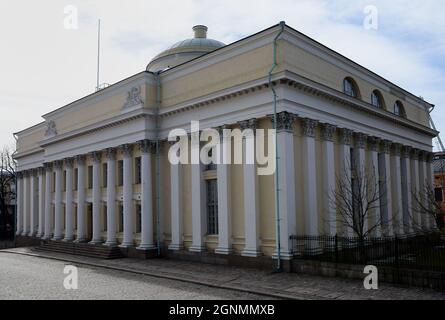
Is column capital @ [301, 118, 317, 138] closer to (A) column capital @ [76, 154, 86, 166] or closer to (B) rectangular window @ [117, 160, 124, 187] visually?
(B) rectangular window @ [117, 160, 124, 187]

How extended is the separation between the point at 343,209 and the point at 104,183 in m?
16.1

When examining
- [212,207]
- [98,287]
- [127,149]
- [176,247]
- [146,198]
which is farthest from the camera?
[127,149]

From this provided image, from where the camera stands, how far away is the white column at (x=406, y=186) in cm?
2927

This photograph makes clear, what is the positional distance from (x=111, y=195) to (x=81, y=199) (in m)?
4.12

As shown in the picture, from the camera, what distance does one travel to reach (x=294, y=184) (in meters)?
19.7

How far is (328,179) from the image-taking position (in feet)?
71.3

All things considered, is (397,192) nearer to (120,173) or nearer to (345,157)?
(345,157)

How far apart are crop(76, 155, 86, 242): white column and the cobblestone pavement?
7.89 meters

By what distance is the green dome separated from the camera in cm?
3123

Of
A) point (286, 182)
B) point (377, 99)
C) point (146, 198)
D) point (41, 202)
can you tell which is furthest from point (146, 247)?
point (41, 202)
